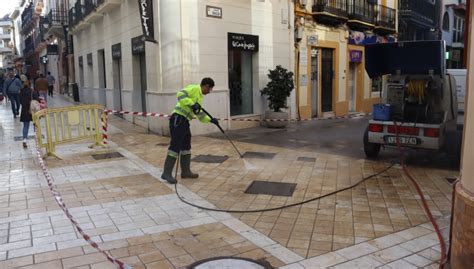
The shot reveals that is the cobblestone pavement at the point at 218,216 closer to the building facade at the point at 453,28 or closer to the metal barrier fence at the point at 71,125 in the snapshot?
the metal barrier fence at the point at 71,125

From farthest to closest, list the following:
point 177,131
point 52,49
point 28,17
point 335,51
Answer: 1. point 28,17
2. point 52,49
3. point 335,51
4. point 177,131

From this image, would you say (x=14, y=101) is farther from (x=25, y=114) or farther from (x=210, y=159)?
(x=210, y=159)

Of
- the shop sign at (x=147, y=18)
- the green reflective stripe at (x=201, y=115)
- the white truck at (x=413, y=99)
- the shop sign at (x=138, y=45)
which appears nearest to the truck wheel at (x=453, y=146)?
the white truck at (x=413, y=99)

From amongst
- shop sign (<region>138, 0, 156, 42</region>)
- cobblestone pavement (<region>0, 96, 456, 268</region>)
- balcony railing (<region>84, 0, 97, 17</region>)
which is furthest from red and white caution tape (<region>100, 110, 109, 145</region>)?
balcony railing (<region>84, 0, 97, 17</region>)

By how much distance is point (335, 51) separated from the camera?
18578 mm

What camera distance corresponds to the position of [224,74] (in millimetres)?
13383

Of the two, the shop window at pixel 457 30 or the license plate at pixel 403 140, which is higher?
the shop window at pixel 457 30

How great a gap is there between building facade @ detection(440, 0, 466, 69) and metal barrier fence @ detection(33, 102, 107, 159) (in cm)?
2886

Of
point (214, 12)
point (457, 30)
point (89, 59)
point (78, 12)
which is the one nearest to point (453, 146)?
point (214, 12)

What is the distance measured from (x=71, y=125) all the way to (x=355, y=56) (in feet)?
46.9

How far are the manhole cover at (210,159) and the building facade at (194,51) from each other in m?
3.28

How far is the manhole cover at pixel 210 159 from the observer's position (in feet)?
29.2

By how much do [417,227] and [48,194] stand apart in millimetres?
5082

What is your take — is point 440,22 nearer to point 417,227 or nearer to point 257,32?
point 257,32
